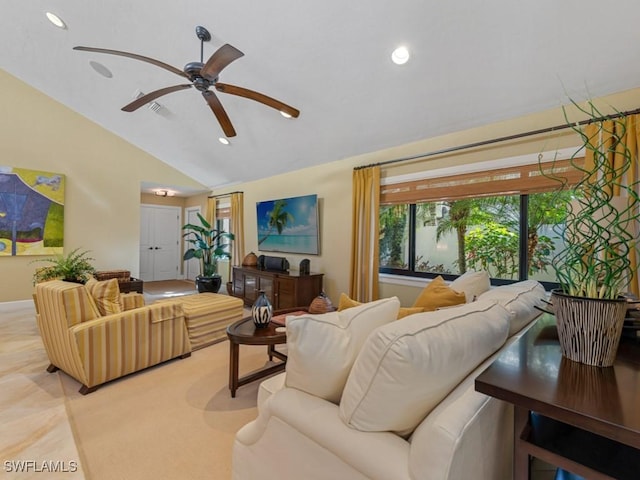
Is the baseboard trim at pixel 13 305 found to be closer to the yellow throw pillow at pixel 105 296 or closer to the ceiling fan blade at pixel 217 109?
the yellow throw pillow at pixel 105 296

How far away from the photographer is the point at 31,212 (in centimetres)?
497

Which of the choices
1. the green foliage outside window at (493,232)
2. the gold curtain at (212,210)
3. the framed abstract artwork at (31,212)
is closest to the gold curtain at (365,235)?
the green foliage outside window at (493,232)

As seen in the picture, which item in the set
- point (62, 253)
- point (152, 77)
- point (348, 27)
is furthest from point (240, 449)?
point (62, 253)

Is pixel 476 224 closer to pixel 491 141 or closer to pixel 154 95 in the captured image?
pixel 491 141

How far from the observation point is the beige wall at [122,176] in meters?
3.41

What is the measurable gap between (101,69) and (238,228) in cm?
322

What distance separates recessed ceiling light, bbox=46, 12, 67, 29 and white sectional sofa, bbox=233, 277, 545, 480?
4449mm

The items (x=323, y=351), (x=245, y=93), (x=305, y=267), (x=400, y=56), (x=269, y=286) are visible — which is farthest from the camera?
(x=269, y=286)

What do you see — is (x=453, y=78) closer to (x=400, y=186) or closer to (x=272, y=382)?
(x=400, y=186)

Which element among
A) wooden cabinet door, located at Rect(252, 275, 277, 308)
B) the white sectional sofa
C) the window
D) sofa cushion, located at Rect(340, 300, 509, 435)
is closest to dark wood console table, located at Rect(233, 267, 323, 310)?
wooden cabinet door, located at Rect(252, 275, 277, 308)

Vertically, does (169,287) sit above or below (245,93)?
below

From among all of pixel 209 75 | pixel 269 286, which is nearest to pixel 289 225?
pixel 269 286

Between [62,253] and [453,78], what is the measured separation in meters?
6.54

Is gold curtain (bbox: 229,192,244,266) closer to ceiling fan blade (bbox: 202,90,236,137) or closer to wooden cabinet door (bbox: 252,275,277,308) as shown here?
wooden cabinet door (bbox: 252,275,277,308)
